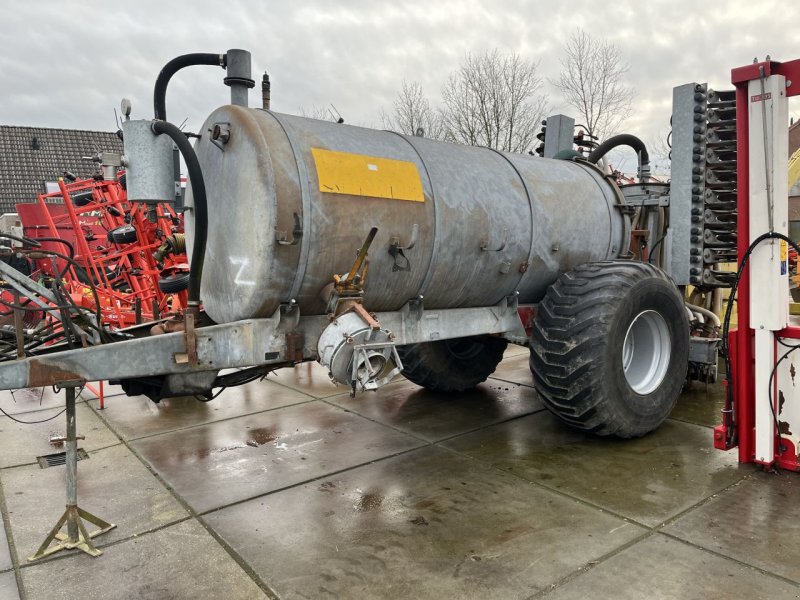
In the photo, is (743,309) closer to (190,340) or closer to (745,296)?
(745,296)

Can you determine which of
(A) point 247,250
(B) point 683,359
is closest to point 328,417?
(A) point 247,250

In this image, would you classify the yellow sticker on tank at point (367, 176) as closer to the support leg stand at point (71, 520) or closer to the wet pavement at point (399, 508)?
the support leg stand at point (71, 520)

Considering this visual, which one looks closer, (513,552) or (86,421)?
(513,552)

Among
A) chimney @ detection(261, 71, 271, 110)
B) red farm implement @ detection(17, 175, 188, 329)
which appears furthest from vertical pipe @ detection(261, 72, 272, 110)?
red farm implement @ detection(17, 175, 188, 329)

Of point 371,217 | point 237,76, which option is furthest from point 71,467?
point 237,76

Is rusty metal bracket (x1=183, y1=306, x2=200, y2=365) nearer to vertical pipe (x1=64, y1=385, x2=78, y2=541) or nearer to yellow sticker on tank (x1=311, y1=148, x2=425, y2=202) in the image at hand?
vertical pipe (x1=64, y1=385, x2=78, y2=541)

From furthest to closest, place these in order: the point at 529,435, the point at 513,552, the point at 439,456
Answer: the point at 529,435 → the point at 439,456 → the point at 513,552

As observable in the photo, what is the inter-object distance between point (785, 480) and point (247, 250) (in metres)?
3.39

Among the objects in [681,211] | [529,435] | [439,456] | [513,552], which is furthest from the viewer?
[681,211]

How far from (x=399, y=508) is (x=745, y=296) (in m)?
2.47

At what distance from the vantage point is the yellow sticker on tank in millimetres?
3402

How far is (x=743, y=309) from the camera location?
388 cm

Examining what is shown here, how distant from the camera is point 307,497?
371 cm

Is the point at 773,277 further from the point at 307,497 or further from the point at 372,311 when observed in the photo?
the point at 307,497
